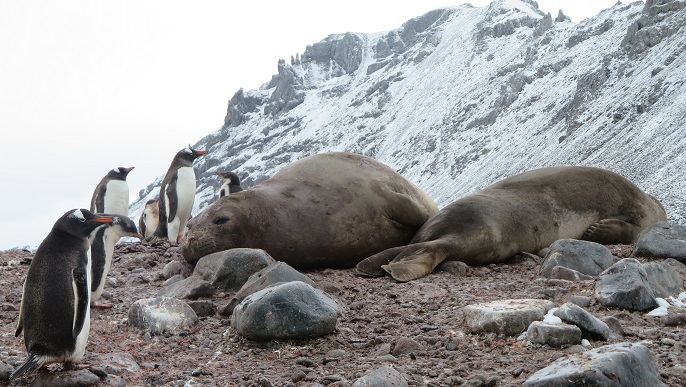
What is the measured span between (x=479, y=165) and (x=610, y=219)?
361 ft

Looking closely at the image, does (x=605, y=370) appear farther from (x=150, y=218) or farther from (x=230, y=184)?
(x=150, y=218)

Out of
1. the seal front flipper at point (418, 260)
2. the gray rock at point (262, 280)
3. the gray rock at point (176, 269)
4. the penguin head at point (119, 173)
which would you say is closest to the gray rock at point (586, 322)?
the gray rock at point (262, 280)

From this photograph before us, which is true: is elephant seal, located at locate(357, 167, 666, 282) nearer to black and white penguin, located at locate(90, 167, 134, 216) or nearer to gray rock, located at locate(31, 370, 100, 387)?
gray rock, located at locate(31, 370, 100, 387)

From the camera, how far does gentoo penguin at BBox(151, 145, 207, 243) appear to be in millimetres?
13031

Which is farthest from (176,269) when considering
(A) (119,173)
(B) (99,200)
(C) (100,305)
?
(A) (119,173)

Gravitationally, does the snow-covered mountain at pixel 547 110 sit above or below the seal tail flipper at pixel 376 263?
below

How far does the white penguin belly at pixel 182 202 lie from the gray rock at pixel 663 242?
8418mm

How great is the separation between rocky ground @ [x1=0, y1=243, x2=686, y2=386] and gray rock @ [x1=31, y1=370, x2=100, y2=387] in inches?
3.2

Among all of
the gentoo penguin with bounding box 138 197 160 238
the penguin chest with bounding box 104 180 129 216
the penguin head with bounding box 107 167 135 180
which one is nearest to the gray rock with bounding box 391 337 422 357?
the penguin chest with bounding box 104 180 129 216

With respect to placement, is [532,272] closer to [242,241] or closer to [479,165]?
[242,241]

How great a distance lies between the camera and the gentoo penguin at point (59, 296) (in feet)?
14.4

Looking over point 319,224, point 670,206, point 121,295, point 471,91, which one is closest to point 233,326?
point 121,295

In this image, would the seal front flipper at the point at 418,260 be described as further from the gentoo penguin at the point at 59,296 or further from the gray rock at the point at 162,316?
the gentoo penguin at the point at 59,296

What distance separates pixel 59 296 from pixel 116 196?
9058mm
